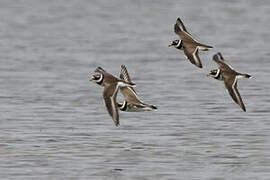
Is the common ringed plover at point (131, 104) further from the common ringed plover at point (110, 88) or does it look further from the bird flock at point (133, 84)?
the common ringed plover at point (110, 88)

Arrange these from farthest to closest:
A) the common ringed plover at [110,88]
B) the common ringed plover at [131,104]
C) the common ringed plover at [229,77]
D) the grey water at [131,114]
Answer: the common ringed plover at [131,104] → the grey water at [131,114] → the common ringed plover at [229,77] → the common ringed plover at [110,88]

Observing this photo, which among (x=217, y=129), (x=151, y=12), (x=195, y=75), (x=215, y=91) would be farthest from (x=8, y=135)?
(x=151, y=12)

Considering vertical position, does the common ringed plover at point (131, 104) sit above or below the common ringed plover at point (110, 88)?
below

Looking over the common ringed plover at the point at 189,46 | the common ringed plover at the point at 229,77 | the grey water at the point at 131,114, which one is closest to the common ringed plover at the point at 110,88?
the grey water at the point at 131,114

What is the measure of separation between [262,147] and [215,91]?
678cm

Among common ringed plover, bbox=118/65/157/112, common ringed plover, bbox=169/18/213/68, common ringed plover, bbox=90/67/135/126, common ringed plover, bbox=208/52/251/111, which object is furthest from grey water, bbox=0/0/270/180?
common ringed plover, bbox=169/18/213/68

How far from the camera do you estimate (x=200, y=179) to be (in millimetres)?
13883

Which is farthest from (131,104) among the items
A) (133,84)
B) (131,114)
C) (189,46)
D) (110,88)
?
(131,114)

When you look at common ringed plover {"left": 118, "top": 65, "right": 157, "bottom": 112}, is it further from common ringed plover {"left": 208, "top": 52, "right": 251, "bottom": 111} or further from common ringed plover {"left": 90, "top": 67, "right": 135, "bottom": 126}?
common ringed plover {"left": 208, "top": 52, "right": 251, "bottom": 111}

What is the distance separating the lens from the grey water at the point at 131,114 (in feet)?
49.2

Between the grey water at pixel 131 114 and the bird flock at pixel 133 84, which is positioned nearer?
the bird flock at pixel 133 84

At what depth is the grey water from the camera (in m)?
15.0

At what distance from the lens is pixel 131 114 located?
19906mm

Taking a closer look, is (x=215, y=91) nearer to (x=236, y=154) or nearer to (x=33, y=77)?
(x=33, y=77)
